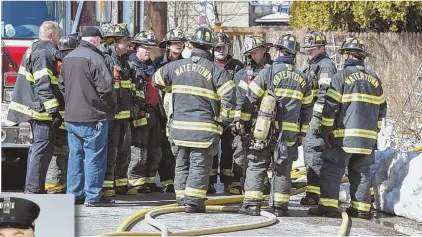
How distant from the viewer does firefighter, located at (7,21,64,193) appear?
828cm

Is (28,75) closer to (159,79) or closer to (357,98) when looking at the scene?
(159,79)

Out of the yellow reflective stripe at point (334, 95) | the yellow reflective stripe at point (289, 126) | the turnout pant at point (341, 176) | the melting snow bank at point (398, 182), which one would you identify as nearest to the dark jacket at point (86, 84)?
the yellow reflective stripe at point (289, 126)

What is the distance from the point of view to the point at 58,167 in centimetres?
885

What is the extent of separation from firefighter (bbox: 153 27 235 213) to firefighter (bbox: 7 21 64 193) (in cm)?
109

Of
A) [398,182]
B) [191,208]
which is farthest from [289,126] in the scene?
[398,182]

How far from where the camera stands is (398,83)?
13.3 metres

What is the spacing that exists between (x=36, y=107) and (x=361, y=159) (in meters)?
3.30

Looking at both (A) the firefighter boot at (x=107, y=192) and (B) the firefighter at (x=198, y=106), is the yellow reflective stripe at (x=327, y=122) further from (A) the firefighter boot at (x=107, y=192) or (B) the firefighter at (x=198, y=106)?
(A) the firefighter boot at (x=107, y=192)

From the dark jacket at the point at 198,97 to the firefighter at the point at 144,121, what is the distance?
1.30m

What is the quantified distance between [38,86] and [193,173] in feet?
5.80

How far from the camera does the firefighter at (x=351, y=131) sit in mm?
8273

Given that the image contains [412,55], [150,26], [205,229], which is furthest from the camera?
[412,55]

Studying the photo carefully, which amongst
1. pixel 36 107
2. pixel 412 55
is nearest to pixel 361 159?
pixel 36 107

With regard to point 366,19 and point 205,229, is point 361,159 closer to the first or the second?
point 205,229
